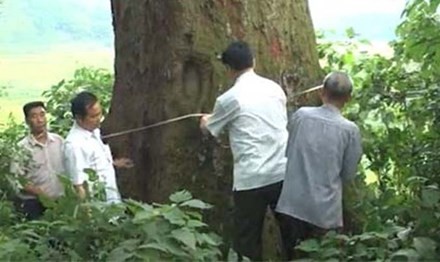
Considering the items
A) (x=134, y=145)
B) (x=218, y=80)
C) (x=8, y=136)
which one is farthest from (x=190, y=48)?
(x=8, y=136)

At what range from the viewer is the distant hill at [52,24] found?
41.0ft

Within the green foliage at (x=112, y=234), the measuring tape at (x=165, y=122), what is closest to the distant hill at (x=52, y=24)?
the measuring tape at (x=165, y=122)

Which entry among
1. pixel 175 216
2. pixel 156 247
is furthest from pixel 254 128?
pixel 156 247

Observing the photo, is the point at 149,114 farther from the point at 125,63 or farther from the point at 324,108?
the point at 324,108

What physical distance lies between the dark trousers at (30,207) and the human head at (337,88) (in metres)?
2.19

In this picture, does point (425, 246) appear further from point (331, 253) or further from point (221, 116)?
point (221, 116)

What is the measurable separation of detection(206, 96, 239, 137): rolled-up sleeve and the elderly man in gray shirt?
1.18 feet

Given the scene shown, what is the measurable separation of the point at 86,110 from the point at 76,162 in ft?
1.02

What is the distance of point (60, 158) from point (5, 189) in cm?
42

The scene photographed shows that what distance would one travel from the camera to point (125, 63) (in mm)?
6395

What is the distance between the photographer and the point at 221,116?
535cm

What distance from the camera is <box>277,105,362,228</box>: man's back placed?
5027 millimetres

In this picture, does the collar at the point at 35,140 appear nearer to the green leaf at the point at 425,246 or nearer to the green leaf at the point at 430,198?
the green leaf at the point at 430,198

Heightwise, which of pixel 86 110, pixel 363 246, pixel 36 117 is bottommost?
pixel 363 246
